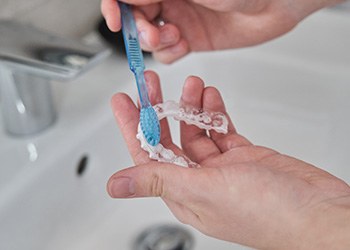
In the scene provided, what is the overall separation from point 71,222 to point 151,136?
10.4 inches

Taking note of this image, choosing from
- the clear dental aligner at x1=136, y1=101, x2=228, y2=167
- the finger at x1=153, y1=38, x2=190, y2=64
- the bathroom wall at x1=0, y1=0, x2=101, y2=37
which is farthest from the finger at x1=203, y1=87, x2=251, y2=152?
the bathroom wall at x1=0, y1=0, x2=101, y2=37

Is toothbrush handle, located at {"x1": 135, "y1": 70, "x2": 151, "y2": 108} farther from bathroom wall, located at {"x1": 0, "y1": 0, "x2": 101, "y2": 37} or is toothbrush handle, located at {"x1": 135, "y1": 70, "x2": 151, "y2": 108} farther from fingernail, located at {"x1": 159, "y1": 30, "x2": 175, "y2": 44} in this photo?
bathroom wall, located at {"x1": 0, "y1": 0, "x2": 101, "y2": 37}

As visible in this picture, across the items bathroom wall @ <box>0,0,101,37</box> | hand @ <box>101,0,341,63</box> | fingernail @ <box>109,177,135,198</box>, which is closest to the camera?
fingernail @ <box>109,177,135,198</box>

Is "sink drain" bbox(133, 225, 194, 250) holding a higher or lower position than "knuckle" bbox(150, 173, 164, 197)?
lower

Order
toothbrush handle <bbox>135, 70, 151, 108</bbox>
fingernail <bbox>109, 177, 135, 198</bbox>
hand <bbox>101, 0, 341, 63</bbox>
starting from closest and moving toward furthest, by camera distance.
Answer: fingernail <bbox>109, 177, 135, 198</bbox>, toothbrush handle <bbox>135, 70, 151, 108</bbox>, hand <bbox>101, 0, 341, 63</bbox>

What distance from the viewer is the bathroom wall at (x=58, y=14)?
0.80 meters

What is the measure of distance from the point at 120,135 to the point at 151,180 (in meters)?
0.37

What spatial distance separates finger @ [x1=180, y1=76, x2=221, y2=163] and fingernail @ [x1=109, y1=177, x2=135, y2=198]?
0.14 m

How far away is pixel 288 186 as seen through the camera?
0.46 metres

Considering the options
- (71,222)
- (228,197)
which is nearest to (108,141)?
(71,222)

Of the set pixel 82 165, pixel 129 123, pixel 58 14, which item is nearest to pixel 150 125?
pixel 129 123

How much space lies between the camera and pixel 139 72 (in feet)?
1.89

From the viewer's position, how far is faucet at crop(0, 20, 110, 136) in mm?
634

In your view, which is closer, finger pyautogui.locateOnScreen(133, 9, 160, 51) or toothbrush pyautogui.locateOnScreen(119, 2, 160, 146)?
toothbrush pyautogui.locateOnScreen(119, 2, 160, 146)
